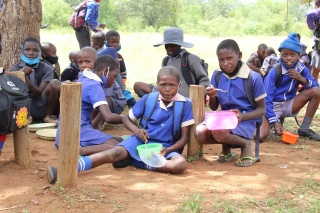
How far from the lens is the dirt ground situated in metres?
3.22

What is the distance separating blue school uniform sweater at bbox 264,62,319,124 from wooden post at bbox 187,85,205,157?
5.03 feet

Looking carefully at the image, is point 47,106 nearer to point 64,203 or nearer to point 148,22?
point 64,203

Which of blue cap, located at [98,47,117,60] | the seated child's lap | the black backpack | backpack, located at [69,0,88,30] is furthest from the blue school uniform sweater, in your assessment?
backpack, located at [69,0,88,30]

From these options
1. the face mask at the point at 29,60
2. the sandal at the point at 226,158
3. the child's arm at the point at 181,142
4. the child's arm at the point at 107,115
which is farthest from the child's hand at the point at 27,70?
the sandal at the point at 226,158

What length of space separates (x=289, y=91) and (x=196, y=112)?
1943 mm

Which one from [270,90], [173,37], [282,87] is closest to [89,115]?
[173,37]

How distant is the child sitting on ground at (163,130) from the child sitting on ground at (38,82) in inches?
78.3

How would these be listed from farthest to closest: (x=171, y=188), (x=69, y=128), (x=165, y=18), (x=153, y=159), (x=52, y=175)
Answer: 1. (x=165, y=18)
2. (x=153, y=159)
3. (x=171, y=188)
4. (x=52, y=175)
5. (x=69, y=128)

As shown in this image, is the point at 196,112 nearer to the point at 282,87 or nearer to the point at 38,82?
the point at 282,87

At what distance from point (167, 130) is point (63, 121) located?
128 centimetres

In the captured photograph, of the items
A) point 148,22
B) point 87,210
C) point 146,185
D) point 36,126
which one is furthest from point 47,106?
point 148,22

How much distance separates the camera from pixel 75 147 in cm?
335

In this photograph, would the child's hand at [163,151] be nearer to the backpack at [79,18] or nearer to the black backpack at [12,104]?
the black backpack at [12,104]

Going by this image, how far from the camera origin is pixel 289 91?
598cm
